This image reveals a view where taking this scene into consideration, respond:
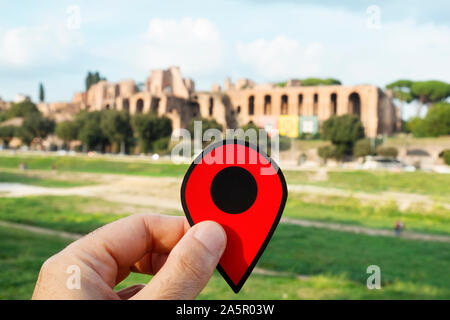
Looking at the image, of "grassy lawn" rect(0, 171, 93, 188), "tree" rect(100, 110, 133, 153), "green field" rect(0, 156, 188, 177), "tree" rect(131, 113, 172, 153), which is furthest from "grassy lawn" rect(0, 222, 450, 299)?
"tree" rect(100, 110, 133, 153)

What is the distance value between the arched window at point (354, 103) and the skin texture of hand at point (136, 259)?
158 ft

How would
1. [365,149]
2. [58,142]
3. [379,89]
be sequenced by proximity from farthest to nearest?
[58,142], [379,89], [365,149]

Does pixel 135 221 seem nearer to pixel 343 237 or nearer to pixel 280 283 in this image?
→ pixel 280 283

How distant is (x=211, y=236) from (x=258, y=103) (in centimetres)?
4987

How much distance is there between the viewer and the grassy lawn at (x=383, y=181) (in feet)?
62.1

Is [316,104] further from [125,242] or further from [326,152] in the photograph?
[125,242]

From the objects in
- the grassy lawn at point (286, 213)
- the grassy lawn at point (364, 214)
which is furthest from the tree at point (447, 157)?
the grassy lawn at point (286, 213)

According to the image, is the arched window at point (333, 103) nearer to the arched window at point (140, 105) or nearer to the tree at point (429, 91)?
the tree at point (429, 91)

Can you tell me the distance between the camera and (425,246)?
9.70 m

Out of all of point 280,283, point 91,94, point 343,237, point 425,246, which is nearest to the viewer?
point 280,283

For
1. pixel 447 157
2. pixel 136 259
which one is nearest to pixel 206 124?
pixel 447 157

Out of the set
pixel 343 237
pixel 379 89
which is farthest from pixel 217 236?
pixel 379 89
